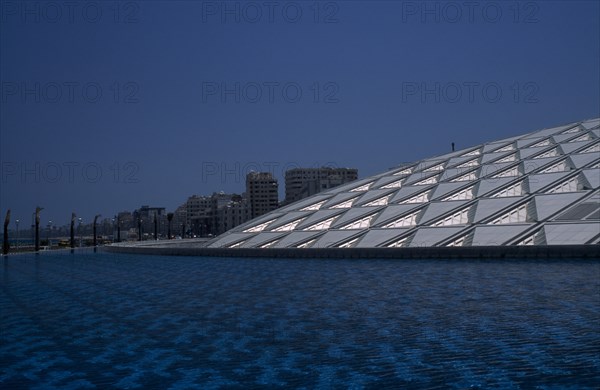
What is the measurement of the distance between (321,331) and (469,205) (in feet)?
55.7

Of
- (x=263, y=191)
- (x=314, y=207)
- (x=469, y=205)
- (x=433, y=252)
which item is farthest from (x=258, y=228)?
(x=263, y=191)

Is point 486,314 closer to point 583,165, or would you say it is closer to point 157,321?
point 157,321

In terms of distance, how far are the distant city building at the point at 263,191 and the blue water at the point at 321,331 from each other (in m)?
145

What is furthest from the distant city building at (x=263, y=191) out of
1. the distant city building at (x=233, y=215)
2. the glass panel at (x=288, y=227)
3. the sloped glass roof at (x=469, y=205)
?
the glass panel at (x=288, y=227)

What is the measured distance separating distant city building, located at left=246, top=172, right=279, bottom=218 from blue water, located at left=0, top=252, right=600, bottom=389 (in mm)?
145029

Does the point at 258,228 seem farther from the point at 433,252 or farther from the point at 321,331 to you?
the point at 321,331

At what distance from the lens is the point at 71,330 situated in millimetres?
11766

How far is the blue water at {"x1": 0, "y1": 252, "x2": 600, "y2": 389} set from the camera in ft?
26.5

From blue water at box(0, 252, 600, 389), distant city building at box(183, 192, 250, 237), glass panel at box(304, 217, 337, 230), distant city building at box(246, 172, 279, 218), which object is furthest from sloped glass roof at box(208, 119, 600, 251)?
distant city building at box(246, 172, 279, 218)

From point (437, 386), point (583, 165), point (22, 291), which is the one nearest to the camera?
point (437, 386)

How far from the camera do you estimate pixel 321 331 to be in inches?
425

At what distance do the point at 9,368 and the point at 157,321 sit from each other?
3.68 metres

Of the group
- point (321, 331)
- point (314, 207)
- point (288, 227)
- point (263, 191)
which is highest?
point (263, 191)

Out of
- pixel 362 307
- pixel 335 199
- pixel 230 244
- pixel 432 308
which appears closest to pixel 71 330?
pixel 362 307
